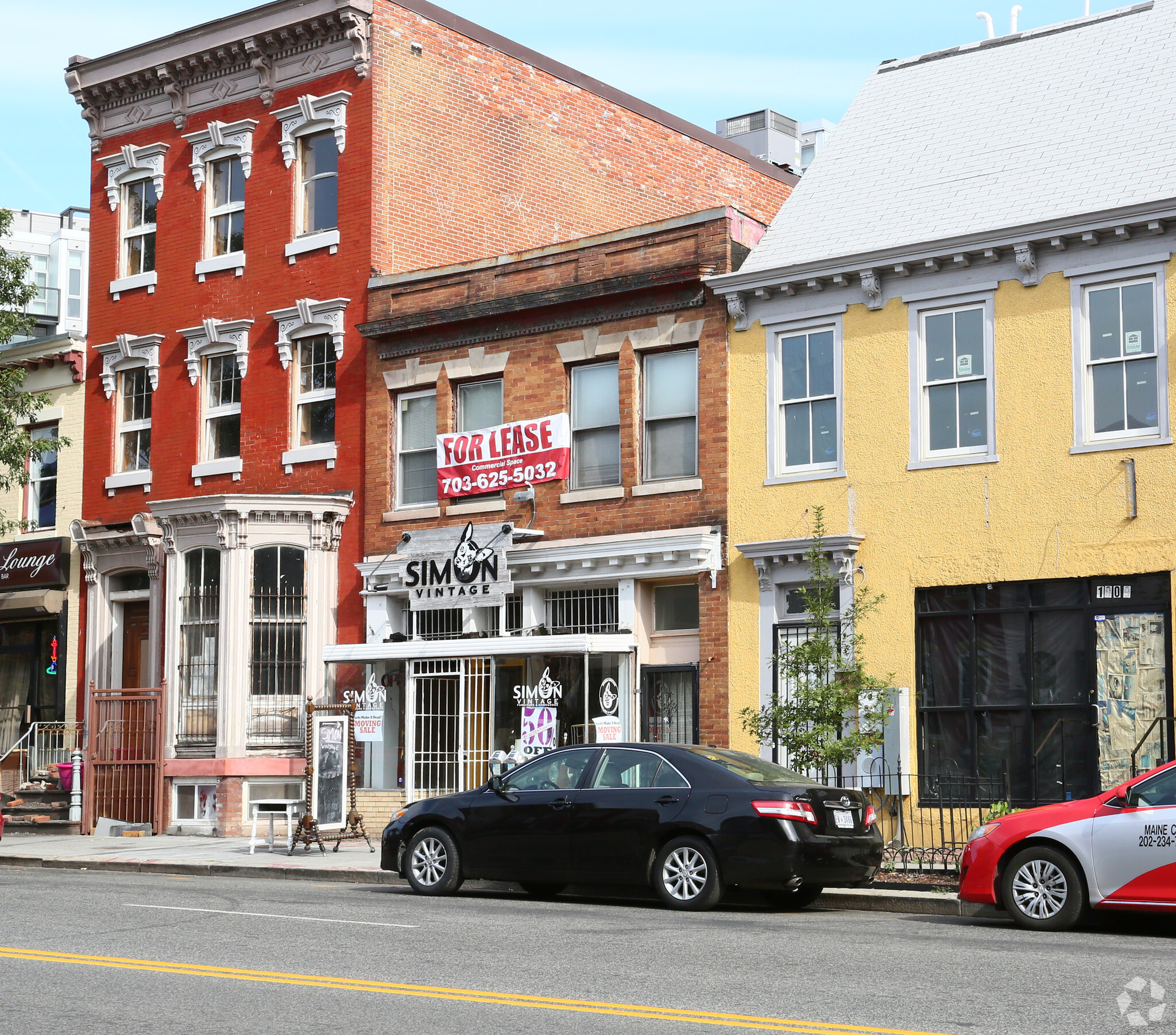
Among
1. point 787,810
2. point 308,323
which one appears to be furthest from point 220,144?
point 787,810

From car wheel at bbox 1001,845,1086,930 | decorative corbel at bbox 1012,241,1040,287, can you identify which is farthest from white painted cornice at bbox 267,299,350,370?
car wheel at bbox 1001,845,1086,930

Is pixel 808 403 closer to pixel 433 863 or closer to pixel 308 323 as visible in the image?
pixel 433 863

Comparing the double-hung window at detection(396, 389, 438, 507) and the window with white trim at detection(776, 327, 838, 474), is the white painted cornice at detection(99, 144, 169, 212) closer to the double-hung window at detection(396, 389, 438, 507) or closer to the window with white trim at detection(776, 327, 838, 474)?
the double-hung window at detection(396, 389, 438, 507)

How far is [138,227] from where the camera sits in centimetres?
2805

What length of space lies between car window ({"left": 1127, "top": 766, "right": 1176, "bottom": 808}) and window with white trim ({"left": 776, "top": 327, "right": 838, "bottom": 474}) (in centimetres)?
839

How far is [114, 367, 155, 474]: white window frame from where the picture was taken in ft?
89.8

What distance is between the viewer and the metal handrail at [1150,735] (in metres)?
16.3

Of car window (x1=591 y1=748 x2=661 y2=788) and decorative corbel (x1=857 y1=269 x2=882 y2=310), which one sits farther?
decorative corbel (x1=857 y1=269 x2=882 y2=310)

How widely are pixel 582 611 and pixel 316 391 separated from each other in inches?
246

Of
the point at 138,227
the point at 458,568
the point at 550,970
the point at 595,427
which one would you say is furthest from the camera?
the point at 138,227

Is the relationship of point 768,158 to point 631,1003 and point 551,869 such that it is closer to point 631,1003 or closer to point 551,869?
point 551,869

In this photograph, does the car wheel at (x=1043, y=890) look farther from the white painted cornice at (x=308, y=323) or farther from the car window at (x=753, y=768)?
the white painted cornice at (x=308, y=323)

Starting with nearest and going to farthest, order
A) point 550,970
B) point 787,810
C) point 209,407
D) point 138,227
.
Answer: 1. point 550,970
2. point 787,810
3. point 209,407
4. point 138,227

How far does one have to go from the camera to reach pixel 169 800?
80.6 feet
